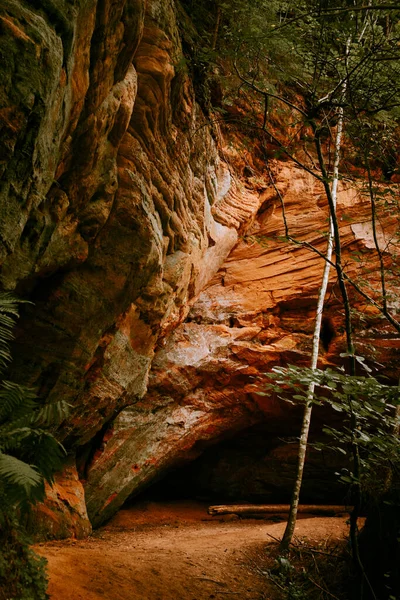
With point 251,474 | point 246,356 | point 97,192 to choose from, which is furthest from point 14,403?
point 251,474

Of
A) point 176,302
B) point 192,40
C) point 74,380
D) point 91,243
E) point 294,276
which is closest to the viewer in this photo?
point 91,243

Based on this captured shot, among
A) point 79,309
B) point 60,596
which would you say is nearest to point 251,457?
point 79,309

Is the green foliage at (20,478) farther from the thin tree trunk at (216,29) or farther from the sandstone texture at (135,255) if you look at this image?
the thin tree trunk at (216,29)

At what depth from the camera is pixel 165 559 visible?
5.61m

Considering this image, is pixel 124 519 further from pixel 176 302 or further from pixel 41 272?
pixel 41 272

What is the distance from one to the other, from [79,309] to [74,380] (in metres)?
1.40

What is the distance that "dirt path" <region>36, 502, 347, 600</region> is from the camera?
13.4 ft

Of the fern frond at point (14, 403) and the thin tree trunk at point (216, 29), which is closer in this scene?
the fern frond at point (14, 403)

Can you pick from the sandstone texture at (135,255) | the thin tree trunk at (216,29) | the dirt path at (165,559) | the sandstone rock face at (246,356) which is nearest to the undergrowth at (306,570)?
the dirt path at (165,559)

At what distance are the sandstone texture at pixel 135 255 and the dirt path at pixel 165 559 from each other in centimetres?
107

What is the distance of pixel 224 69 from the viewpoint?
940 cm

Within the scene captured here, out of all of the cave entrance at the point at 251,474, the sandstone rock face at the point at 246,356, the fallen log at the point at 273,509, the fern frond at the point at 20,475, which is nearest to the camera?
the fern frond at the point at 20,475

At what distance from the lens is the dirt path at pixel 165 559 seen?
13.4 feet

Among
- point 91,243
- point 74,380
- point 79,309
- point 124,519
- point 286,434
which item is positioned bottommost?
point 124,519
